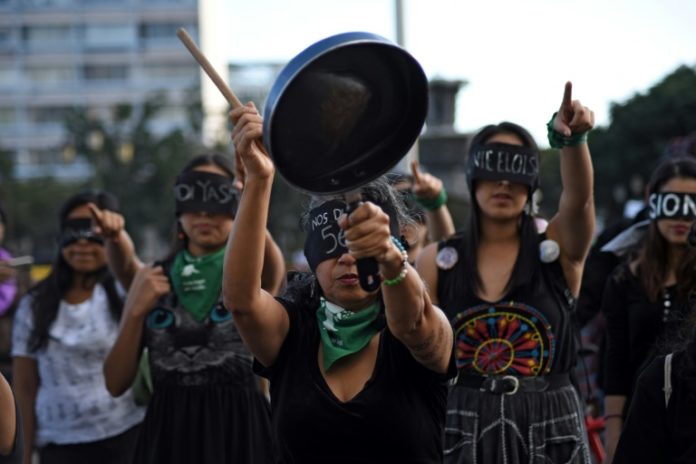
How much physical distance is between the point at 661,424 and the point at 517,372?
1.81 m

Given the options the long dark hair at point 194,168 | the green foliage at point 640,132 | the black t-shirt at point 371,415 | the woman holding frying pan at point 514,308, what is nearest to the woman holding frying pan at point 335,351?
the black t-shirt at point 371,415

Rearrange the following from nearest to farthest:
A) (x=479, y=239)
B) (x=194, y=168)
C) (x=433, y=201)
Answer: (x=479, y=239) < (x=194, y=168) < (x=433, y=201)

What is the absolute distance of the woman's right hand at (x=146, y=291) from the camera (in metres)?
5.39

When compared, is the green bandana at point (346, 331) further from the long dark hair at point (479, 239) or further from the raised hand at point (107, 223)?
the raised hand at point (107, 223)

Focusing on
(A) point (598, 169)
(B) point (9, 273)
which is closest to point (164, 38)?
(A) point (598, 169)

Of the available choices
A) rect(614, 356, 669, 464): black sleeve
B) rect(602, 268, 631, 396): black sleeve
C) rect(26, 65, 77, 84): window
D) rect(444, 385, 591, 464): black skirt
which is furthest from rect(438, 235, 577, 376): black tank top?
rect(26, 65, 77, 84): window

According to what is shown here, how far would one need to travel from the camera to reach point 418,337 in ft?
10.7

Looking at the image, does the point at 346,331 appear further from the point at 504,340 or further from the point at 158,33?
the point at 158,33

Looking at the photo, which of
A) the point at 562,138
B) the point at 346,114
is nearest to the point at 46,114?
the point at 562,138

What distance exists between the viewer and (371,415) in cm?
345

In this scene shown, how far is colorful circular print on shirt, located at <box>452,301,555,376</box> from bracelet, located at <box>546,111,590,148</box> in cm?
78

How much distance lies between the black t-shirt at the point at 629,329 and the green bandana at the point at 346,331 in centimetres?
231

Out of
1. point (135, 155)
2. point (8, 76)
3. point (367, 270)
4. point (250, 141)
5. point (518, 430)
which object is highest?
point (8, 76)

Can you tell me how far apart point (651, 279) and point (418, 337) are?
8.80ft
